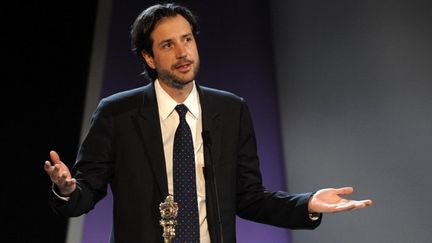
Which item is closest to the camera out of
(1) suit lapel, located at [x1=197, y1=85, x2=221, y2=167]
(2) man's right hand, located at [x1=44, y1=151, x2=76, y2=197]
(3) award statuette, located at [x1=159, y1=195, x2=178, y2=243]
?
(3) award statuette, located at [x1=159, y1=195, x2=178, y2=243]

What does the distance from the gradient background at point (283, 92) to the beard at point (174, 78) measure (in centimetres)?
79

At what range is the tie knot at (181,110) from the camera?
5.81 ft

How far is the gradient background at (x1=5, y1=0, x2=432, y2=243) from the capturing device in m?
2.00

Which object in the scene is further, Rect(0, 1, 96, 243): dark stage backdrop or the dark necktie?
Rect(0, 1, 96, 243): dark stage backdrop

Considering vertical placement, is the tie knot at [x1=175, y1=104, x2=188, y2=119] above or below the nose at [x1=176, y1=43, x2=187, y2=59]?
below

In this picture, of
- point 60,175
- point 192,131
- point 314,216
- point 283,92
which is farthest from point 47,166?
point 283,92

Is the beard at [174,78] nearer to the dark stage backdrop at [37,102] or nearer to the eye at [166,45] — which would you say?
the eye at [166,45]

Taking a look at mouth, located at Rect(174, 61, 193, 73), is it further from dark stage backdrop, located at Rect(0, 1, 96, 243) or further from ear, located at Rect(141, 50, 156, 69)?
dark stage backdrop, located at Rect(0, 1, 96, 243)

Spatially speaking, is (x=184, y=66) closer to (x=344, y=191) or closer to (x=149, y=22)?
(x=149, y=22)

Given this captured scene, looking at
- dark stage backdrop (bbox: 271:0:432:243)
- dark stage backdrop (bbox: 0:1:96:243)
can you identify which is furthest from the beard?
dark stage backdrop (bbox: 0:1:96:243)

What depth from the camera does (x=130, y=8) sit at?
114 inches

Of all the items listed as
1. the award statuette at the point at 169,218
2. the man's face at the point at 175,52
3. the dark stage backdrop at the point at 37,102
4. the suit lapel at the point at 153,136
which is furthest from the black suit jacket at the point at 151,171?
the dark stage backdrop at the point at 37,102

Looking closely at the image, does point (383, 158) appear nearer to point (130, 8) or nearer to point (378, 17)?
point (378, 17)

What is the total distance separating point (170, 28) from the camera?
1845 mm
